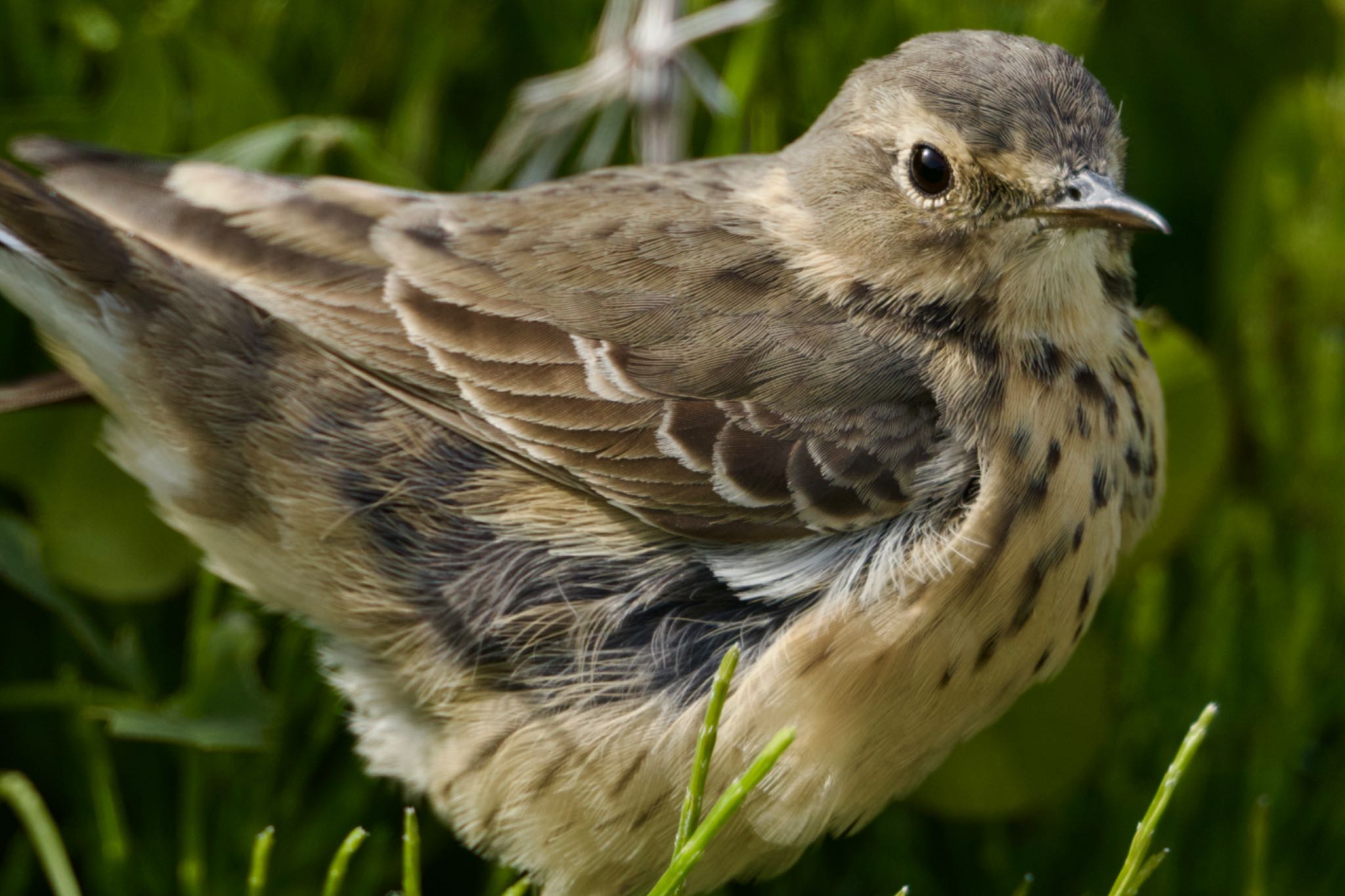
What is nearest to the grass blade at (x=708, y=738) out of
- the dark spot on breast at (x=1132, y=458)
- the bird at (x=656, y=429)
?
the bird at (x=656, y=429)

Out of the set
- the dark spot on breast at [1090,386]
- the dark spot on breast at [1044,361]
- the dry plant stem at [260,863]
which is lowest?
the dry plant stem at [260,863]

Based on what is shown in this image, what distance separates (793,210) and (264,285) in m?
0.99

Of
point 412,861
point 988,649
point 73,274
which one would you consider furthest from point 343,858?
point 73,274

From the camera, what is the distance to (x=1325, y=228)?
3.61 meters

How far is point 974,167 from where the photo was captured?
2.34m

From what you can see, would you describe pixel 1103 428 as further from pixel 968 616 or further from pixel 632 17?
pixel 632 17

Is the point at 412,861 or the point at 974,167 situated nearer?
the point at 412,861

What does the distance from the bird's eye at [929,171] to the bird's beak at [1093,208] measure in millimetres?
157

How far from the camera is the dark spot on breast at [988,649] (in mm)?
2396

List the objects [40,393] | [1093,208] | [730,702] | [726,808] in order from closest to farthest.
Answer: [726,808]
[1093,208]
[730,702]
[40,393]

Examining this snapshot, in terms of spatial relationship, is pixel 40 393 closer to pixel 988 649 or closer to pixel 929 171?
pixel 929 171

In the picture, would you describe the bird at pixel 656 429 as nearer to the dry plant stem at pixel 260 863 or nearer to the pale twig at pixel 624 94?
the dry plant stem at pixel 260 863

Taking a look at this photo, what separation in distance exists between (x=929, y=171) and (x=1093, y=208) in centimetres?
30

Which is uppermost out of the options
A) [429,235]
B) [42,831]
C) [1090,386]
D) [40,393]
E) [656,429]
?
[429,235]
